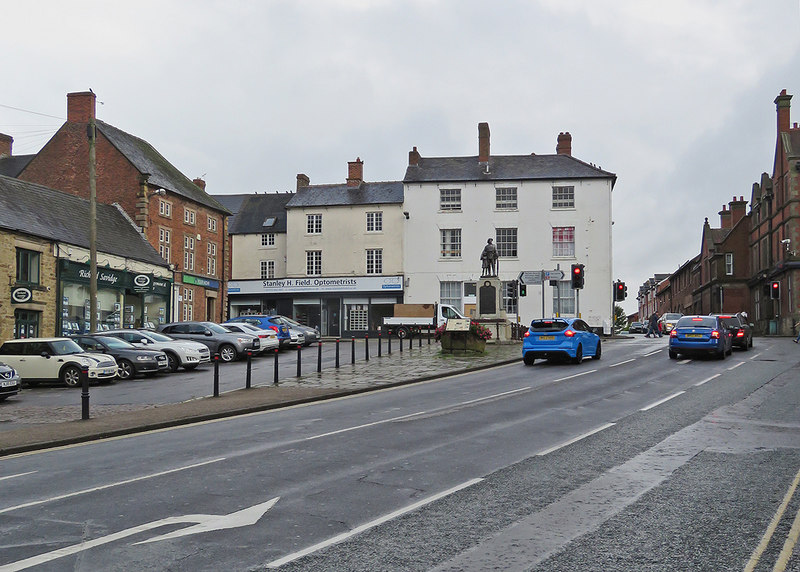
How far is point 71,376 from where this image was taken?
70.5 feet

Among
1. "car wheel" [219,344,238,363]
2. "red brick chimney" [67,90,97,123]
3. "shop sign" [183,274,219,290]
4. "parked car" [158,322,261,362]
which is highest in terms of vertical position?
"red brick chimney" [67,90,97,123]

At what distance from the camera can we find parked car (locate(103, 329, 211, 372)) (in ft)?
83.1

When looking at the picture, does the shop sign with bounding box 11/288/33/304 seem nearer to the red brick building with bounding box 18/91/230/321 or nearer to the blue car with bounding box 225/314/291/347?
the blue car with bounding box 225/314/291/347

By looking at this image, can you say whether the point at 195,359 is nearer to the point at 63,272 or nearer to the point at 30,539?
the point at 63,272

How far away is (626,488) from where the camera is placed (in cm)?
779

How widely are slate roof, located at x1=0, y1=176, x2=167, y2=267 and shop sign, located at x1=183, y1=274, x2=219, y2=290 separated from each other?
139 inches

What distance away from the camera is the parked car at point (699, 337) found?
25203 mm

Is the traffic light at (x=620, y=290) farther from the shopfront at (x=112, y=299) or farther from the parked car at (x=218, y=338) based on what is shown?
the shopfront at (x=112, y=299)

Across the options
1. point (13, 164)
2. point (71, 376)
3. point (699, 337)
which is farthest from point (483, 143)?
point (71, 376)

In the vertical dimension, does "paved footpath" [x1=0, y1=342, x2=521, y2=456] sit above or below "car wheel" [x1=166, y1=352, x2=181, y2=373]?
below

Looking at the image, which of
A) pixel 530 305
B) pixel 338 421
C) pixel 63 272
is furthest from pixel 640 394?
pixel 530 305

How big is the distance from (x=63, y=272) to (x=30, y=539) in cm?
2767

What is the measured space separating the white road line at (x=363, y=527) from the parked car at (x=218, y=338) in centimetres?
2232

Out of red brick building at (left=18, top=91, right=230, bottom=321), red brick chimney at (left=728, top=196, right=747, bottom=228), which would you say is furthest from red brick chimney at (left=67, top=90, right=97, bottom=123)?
red brick chimney at (left=728, top=196, right=747, bottom=228)
